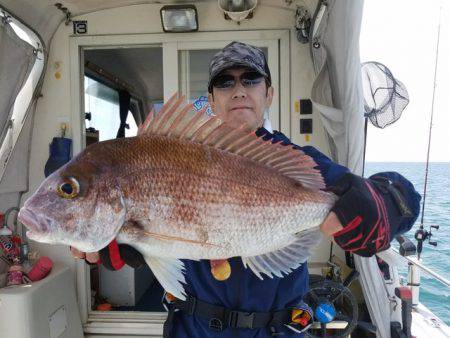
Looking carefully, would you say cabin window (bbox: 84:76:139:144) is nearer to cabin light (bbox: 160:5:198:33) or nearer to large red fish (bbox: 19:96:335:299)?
cabin light (bbox: 160:5:198:33)

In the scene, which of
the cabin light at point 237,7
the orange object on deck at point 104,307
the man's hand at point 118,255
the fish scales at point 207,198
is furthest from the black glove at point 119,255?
the orange object on deck at point 104,307

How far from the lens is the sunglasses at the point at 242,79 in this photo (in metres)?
1.68

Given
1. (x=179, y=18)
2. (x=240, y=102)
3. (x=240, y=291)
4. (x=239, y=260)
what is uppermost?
(x=179, y=18)

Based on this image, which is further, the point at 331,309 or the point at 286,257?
the point at 331,309

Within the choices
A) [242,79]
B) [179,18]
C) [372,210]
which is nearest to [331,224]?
[372,210]

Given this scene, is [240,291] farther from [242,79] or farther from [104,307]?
[104,307]

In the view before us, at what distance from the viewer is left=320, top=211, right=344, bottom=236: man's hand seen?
1280 millimetres

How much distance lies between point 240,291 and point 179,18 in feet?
9.80

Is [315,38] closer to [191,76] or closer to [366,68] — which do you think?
[366,68]

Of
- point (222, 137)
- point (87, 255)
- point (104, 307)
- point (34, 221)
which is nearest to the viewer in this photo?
point (34, 221)

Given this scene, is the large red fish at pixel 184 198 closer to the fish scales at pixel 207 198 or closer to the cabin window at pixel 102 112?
the fish scales at pixel 207 198

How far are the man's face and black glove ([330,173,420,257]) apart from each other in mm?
530

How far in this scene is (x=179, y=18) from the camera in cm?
362

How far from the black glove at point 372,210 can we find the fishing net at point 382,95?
6.51 feet
